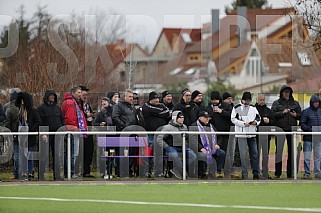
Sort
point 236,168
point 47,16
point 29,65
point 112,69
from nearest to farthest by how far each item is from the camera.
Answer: point 236,168, point 29,65, point 112,69, point 47,16

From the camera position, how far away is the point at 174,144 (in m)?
22.3

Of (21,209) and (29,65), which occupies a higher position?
(29,65)

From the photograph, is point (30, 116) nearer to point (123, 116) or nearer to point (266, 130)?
point (123, 116)

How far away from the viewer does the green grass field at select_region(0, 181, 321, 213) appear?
15086 millimetres

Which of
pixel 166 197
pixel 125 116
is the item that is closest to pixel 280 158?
pixel 125 116

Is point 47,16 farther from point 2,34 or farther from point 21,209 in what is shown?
point 21,209

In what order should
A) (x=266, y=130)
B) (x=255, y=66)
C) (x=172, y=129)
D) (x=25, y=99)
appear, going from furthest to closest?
(x=255, y=66) < (x=266, y=130) < (x=172, y=129) < (x=25, y=99)

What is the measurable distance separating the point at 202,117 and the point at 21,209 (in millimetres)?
8092

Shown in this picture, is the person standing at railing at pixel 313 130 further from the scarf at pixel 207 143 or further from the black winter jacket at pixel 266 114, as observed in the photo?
the scarf at pixel 207 143

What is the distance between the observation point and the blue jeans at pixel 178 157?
2205cm

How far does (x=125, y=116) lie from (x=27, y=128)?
7.25 feet

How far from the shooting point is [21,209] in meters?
15.0

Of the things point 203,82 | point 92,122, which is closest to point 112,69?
point 92,122

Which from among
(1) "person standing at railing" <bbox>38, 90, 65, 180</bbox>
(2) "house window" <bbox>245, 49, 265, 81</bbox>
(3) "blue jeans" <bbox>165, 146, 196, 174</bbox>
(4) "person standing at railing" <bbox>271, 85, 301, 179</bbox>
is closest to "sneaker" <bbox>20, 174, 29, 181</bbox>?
A: (1) "person standing at railing" <bbox>38, 90, 65, 180</bbox>
